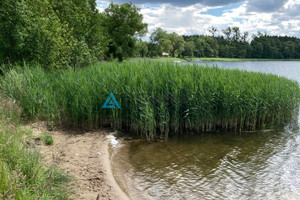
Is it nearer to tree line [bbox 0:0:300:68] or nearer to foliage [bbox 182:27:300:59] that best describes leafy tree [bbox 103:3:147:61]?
tree line [bbox 0:0:300:68]

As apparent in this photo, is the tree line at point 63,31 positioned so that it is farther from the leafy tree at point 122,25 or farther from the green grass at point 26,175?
Result: the green grass at point 26,175

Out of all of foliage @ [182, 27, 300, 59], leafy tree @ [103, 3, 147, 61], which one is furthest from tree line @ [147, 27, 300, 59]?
leafy tree @ [103, 3, 147, 61]

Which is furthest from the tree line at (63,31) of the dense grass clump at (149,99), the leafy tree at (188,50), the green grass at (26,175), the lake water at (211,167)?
the leafy tree at (188,50)

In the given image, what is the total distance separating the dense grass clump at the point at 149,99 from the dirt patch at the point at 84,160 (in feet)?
2.41

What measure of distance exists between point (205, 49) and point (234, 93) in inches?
4395

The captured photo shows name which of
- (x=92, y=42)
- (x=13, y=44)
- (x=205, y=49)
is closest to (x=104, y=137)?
(x=13, y=44)

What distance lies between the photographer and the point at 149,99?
8.91 m

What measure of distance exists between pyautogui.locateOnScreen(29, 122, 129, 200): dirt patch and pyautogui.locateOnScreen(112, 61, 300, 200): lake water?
429mm

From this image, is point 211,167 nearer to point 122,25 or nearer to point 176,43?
point 122,25

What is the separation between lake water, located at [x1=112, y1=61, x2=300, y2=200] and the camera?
5.59m

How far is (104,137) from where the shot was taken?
8.20 metres

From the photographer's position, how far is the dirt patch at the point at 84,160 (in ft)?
15.6

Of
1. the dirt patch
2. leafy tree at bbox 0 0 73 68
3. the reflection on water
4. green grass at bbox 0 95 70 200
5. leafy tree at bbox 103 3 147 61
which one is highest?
leafy tree at bbox 103 3 147 61

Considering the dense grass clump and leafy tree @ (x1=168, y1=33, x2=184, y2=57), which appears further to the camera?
leafy tree @ (x1=168, y1=33, x2=184, y2=57)
